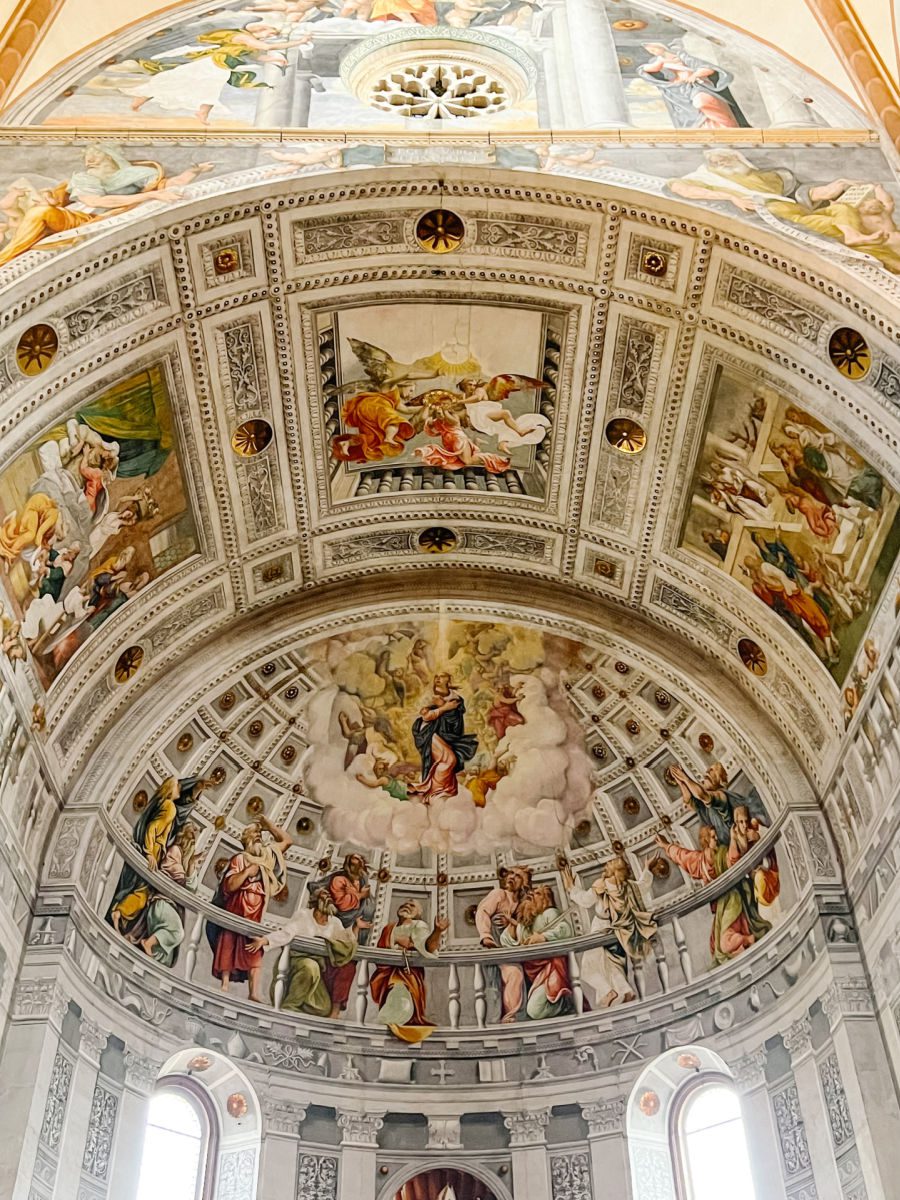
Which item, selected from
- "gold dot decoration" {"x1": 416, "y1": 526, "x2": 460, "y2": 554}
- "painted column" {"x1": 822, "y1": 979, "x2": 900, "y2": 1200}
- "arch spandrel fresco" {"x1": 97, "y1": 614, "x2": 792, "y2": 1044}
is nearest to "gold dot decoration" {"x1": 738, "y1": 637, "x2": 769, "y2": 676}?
"arch spandrel fresco" {"x1": 97, "y1": 614, "x2": 792, "y2": 1044}

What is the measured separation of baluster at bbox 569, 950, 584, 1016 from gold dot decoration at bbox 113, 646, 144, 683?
784cm

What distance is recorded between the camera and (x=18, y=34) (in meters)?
16.3

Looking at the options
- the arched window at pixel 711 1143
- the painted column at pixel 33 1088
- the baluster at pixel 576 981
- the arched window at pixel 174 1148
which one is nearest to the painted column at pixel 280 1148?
the arched window at pixel 174 1148

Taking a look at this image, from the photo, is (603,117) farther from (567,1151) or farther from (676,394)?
(567,1151)

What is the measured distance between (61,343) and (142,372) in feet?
4.68

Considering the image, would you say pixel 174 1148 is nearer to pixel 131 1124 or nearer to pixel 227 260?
pixel 131 1124

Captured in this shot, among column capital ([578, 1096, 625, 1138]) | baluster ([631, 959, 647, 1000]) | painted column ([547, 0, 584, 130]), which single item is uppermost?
painted column ([547, 0, 584, 130])

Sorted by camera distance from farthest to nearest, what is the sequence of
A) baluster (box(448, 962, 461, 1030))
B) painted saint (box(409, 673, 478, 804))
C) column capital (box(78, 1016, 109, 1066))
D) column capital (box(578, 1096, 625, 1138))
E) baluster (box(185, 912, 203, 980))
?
painted saint (box(409, 673, 478, 804)) < baluster (box(448, 962, 461, 1030)) < baluster (box(185, 912, 203, 980)) < column capital (box(578, 1096, 625, 1138)) < column capital (box(78, 1016, 109, 1066))

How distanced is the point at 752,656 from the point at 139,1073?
10126 millimetres

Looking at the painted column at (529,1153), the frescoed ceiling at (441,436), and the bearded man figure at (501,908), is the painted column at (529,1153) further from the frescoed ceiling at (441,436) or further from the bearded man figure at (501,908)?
the frescoed ceiling at (441,436)

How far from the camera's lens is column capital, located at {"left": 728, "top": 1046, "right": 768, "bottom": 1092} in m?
17.2

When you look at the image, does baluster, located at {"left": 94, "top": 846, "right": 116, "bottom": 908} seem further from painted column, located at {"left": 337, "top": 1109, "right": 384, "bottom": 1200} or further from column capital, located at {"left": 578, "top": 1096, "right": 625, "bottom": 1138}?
column capital, located at {"left": 578, "top": 1096, "right": 625, "bottom": 1138}

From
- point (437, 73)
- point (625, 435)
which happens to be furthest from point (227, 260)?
point (625, 435)

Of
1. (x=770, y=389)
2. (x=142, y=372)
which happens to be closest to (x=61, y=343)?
(x=142, y=372)
